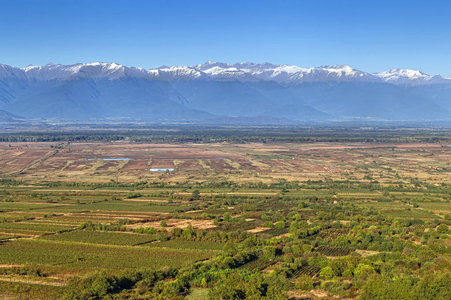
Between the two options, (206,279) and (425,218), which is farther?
(425,218)

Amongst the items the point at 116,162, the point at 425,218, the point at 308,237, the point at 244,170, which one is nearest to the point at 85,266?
the point at 308,237

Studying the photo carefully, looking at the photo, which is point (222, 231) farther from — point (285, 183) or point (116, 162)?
point (116, 162)

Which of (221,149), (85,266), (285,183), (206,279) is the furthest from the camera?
(221,149)

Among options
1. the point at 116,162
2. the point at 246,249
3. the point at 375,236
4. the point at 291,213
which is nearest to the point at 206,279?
the point at 246,249

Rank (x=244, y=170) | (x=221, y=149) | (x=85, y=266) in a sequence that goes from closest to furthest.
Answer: (x=85, y=266) < (x=244, y=170) < (x=221, y=149)

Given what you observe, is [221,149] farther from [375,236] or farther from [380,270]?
[380,270]

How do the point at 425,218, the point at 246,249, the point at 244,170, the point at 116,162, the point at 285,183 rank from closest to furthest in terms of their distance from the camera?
the point at 246,249 → the point at 425,218 → the point at 285,183 → the point at 244,170 → the point at 116,162
